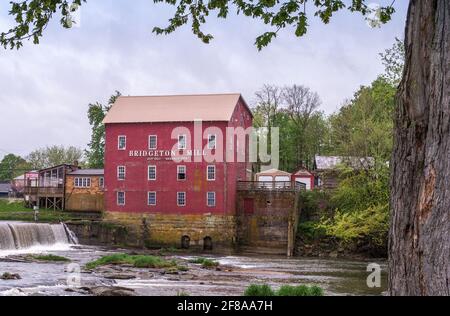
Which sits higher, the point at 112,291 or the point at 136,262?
Answer: the point at 112,291

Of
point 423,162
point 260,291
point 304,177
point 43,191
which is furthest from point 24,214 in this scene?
point 423,162

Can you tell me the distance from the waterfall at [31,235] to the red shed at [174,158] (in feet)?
17.4

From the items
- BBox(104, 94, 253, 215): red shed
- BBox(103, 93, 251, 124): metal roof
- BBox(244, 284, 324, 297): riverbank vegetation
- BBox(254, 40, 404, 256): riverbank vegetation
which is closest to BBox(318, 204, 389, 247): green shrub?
BBox(254, 40, 404, 256): riverbank vegetation

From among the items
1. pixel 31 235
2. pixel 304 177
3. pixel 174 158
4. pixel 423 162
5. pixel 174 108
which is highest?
pixel 174 108

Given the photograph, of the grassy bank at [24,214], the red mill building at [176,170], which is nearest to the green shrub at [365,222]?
the red mill building at [176,170]

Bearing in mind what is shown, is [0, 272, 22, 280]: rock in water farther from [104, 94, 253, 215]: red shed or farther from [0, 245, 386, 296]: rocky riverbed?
[104, 94, 253, 215]: red shed

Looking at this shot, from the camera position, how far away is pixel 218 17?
8117 millimetres

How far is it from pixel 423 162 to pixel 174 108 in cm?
4437

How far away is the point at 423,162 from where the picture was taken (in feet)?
16.5

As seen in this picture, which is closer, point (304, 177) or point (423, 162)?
point (423, 162)

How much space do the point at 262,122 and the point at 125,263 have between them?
1529 inches

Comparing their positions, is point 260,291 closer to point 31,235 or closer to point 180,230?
point 31,235
